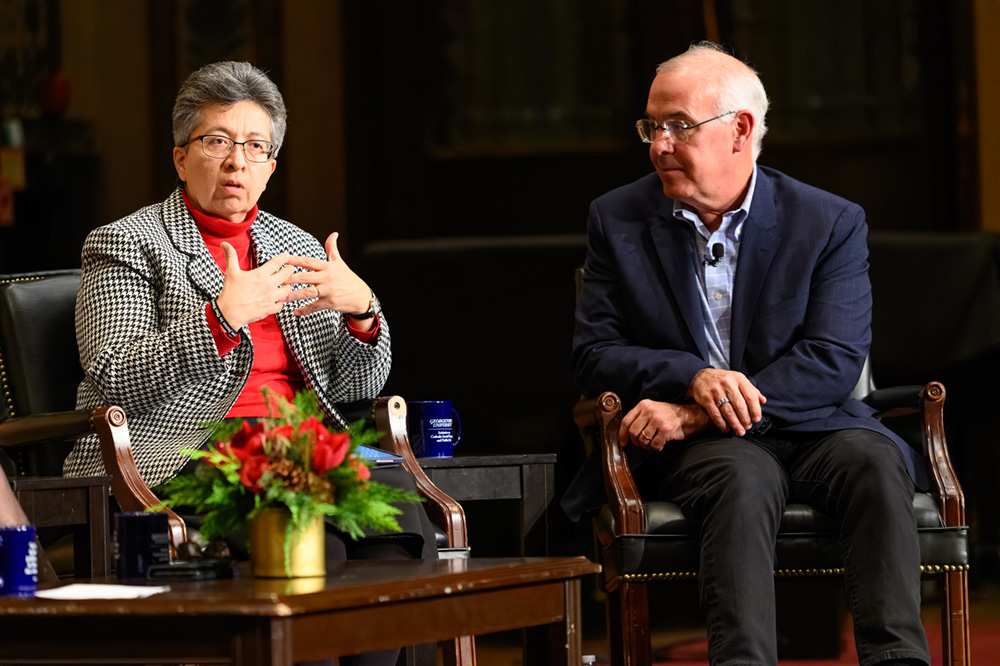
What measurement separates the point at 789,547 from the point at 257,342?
1014 mm

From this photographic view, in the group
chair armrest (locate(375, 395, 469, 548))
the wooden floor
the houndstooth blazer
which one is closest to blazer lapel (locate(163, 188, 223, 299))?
the houndstooth blazer

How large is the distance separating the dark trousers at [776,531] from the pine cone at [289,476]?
0.77m

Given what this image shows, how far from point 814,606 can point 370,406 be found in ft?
3.99

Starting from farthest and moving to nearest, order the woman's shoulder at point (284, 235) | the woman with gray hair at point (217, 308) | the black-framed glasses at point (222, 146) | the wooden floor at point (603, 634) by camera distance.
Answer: the wooden floor at point (603, 634), the woman's shoulder at point (284, 235), the black-framed glasses at point (222, 146), the woman with gray hair at point (217, 308)

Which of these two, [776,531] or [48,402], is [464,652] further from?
[48,402]

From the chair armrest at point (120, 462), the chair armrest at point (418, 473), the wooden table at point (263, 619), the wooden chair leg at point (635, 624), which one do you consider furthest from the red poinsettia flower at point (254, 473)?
the wooden chair leg at point (635, 624)

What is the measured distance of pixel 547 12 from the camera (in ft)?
18.6

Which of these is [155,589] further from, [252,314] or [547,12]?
[547,12]

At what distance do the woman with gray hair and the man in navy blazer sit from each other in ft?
1.49

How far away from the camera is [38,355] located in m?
2.59

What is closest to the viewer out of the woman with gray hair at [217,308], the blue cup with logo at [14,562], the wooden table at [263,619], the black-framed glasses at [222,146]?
the wooden table at [263,619]

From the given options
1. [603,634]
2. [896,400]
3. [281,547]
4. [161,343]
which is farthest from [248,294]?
[603,634]

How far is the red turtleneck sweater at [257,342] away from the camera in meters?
2.51

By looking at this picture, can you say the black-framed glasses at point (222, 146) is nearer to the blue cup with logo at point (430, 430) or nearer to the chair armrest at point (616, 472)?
the blue cup with logo at point (430, 430)
